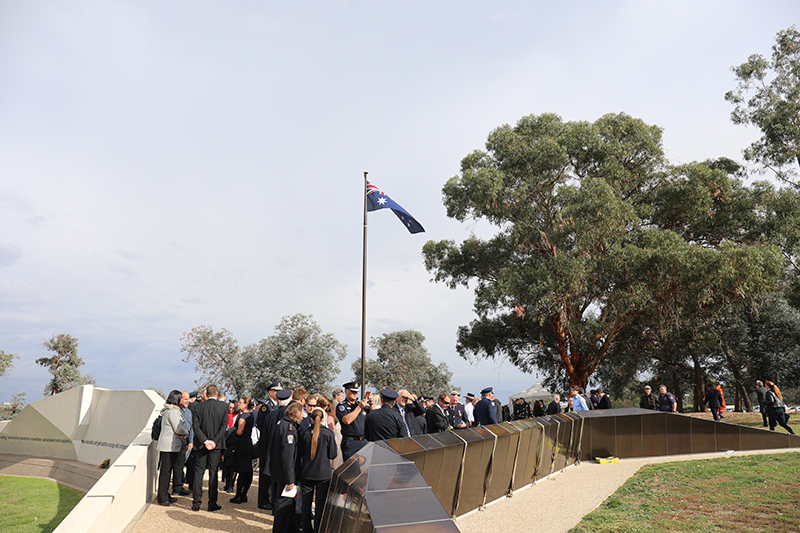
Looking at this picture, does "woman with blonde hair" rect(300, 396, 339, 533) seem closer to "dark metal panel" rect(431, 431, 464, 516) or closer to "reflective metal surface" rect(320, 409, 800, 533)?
"reflective metal surface" rect(320, 409, 800, 533)

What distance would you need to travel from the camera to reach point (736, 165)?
25906mm

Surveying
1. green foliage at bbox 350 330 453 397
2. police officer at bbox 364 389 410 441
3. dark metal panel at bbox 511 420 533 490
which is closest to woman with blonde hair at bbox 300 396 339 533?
police officer at bbox 364 389 410 441

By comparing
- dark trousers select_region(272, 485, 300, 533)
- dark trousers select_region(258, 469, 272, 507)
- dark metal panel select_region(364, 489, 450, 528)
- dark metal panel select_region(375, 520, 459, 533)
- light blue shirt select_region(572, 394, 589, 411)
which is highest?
dark metal panel select_region(364, 489, 450, 528)

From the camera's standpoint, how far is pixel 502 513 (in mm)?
8539

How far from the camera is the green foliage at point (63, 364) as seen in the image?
4678cm

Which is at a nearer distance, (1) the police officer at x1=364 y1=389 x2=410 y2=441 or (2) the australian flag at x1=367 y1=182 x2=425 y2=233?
(1) the police officer at x1=364 y1=389 x2=410 y2=441

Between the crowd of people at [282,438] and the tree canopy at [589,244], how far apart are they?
12755 mm

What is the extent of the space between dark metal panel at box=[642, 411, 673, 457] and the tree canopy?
279 inches

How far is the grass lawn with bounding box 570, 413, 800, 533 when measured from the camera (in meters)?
7.08

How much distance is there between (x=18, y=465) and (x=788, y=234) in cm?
3366

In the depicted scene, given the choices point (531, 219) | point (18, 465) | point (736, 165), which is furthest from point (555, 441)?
point (18, 465)

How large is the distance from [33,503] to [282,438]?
41.1ft

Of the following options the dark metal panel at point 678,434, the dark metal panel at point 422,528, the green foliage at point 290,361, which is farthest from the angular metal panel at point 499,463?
the green foliage at point 290,361

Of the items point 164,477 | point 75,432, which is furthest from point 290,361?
point 164,477
